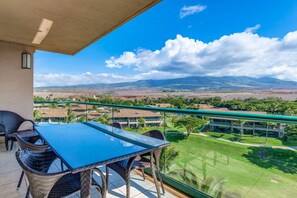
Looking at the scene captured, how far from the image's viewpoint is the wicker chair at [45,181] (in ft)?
4.86

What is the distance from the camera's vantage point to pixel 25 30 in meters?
3.96

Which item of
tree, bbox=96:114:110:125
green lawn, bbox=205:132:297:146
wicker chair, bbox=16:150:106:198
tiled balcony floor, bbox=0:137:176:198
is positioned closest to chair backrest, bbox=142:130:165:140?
green lawn, bbox=205:132:297:146

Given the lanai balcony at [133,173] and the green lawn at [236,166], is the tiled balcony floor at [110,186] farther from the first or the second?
the green lawn at [236,166]

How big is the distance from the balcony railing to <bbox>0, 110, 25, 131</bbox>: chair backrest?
3.70 metres

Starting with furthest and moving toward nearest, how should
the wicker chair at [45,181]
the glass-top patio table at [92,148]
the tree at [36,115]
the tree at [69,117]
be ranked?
1. the tree at [69,117]
2. the tree at [36,115]
3. the glass-top patio table at [92,148]
4. the wicker chair at [45,181]

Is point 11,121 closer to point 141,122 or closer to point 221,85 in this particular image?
point 141,122

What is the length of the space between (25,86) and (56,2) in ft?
10.6

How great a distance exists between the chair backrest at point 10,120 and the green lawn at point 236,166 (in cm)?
415

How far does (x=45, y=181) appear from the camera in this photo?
1.49 m

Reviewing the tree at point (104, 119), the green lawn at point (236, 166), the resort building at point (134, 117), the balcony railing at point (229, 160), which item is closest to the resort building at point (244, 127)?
the balcony railing at point (229, 160)

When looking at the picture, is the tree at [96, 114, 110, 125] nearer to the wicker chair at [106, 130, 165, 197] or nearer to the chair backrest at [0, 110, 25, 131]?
the wicker chair at [106, 130, 165, 197]

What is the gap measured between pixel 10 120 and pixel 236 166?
517 cm

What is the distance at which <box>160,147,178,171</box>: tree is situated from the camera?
9.37ft

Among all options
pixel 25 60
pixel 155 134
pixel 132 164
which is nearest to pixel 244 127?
pixel 155 134
